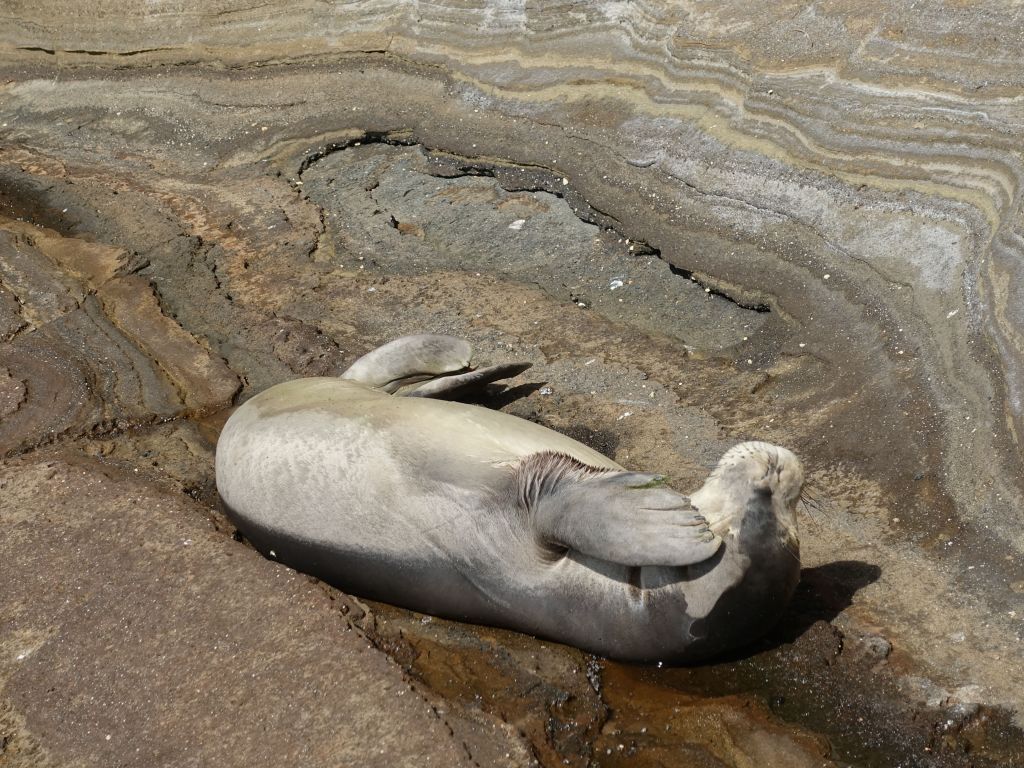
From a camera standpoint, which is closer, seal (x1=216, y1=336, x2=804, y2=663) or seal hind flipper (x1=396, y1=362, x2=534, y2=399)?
seal (x1=216, y1=336, x2=804, y2=663)

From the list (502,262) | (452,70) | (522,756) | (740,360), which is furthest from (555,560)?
(452,70)

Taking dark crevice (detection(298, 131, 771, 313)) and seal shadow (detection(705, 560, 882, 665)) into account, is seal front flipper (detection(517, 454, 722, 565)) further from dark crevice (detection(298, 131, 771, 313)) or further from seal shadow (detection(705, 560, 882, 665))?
dark crevice (detection(298, 131, 771, 313))

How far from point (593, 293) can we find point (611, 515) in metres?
2.61

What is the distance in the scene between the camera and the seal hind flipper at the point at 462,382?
16.8 feet

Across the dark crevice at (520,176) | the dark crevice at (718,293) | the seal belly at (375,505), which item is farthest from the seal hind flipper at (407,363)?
the dark crevice at (718,293)

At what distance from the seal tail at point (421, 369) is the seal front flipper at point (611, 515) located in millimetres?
1146

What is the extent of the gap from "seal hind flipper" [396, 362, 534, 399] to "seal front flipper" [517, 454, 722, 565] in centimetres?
110

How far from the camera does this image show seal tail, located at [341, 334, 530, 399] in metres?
5.22

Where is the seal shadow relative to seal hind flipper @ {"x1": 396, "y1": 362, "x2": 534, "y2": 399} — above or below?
below

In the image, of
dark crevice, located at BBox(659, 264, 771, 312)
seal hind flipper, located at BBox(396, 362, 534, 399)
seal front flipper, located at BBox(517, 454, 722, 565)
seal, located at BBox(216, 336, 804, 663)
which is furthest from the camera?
dark crevice, located at BBox(659, 264, 771, 312)

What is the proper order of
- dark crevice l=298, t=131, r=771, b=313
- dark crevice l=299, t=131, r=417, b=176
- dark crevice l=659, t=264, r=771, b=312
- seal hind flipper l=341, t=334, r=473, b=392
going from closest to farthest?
seal hind flipper l=341, t=334, r=473, b=392 → dark crevice l=659, t=264, r=771, b=312 → dark crevice l=298, t=131, r=771, b=313 → dark crevice l=299, t=131, r=417, b=176

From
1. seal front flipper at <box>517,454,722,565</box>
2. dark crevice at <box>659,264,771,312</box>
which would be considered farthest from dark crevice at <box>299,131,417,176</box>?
seal front flipper at <box>517,454,722,565</box>

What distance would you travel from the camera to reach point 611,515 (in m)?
3.68

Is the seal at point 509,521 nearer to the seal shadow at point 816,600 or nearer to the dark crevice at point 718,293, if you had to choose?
the seal shadow at point 816,600
